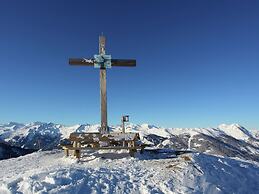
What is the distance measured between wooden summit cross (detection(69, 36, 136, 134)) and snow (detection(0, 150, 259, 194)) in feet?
13.5

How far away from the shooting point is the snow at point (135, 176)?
13527 mm

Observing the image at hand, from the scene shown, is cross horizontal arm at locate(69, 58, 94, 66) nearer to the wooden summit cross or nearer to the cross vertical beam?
the wooden summit cross

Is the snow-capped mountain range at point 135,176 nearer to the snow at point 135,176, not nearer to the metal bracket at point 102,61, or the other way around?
the snow at point 135,176

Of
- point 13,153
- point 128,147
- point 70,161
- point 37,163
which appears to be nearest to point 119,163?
point 128,147

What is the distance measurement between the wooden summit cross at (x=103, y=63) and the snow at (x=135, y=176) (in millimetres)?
4117

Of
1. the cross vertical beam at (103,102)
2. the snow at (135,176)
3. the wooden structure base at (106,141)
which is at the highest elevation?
the cross vertical beam at (103,102)

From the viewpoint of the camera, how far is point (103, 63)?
24.1m

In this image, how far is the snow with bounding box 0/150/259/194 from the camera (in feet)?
44.4

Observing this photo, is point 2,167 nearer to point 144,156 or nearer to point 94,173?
point 94,173

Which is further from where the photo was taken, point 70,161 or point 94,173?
point 70,161

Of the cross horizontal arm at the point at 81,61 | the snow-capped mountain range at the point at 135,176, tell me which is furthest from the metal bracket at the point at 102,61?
the snow-capped mountain range at the point at 135,176

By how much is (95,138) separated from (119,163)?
3.50 meters

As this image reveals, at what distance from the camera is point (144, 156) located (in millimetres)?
20625

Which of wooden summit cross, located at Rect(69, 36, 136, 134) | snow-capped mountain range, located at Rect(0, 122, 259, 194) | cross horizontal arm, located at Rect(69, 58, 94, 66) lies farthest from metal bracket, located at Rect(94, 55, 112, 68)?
snow-capped mountain range, located at Rect(0, 122, 259, 194)
